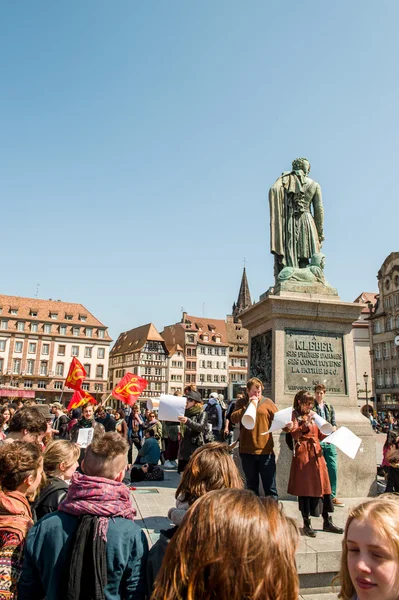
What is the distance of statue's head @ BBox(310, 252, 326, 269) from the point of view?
881 cm

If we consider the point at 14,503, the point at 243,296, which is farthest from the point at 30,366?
the point at 14,503

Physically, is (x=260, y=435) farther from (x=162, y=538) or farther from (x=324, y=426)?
(x=162, y=538)

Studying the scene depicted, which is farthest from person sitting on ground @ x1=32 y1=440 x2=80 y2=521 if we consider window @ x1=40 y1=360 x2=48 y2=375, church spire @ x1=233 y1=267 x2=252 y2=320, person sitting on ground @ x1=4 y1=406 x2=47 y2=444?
church spire @ x1=233 y1=267 x2=252 y2=320

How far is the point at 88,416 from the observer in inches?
396

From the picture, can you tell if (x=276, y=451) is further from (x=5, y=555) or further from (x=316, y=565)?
(x=5, y=555)

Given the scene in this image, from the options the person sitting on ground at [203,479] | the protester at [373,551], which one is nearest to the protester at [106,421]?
the person sitting on ground at [203,479]

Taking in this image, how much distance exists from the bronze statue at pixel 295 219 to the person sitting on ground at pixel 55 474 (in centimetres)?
602

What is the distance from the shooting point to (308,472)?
525cm

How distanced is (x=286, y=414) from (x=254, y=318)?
12.3 ft

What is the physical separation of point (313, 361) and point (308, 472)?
2.91 metres

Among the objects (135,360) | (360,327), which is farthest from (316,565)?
(135,360)

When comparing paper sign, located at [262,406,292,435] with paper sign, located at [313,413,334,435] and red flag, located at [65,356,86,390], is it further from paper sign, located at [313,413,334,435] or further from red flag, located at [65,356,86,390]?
red flag, located at [65,356,86,390]

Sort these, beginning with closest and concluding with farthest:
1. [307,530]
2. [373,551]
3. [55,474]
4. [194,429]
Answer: [373,551] < [55,474] < [307,530] < [194,429]

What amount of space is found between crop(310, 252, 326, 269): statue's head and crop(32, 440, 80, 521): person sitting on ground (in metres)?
6.10
